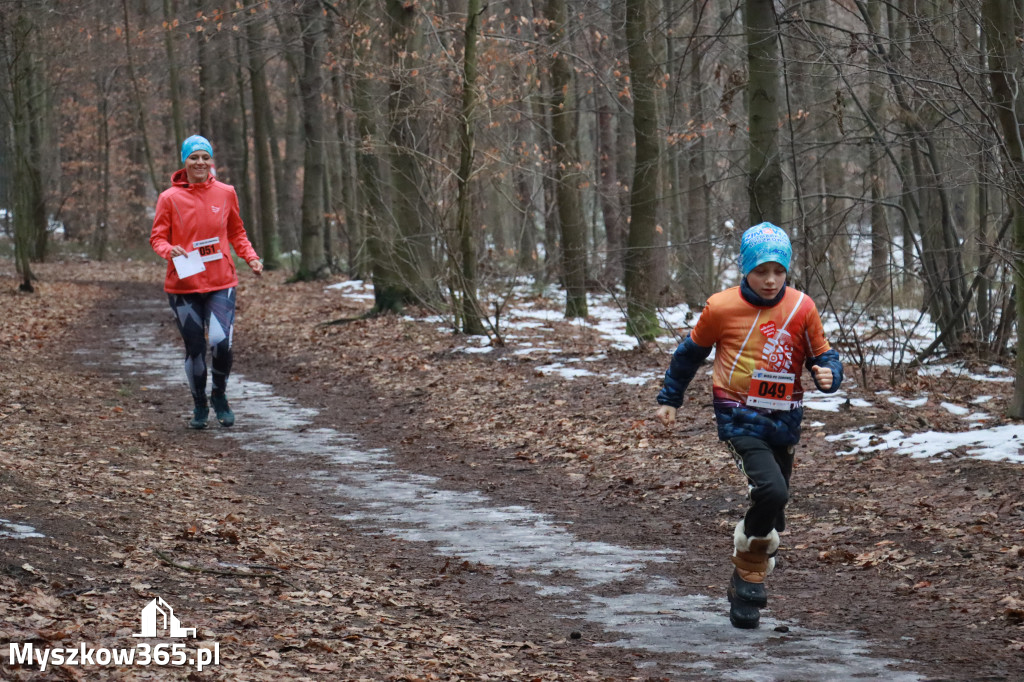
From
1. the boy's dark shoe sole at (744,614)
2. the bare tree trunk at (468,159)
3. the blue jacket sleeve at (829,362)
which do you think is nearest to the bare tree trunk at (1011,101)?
the blue jacket sleeve at (829,362)

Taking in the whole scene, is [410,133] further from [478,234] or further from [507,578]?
[507,578]

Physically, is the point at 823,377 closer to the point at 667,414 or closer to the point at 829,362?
the point at 829,362

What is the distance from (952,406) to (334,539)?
5888 mm

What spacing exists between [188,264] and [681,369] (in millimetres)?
5406

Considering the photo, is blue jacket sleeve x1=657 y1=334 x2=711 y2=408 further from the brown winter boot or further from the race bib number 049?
the brown winter boot

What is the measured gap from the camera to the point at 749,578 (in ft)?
16.6

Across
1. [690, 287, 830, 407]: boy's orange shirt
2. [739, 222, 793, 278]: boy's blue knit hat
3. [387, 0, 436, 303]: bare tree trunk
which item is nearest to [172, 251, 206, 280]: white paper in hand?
[690, 287, 830, 407]: boy's orange shirt

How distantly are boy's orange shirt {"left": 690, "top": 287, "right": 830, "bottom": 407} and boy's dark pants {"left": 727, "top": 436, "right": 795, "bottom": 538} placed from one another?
0.22 m

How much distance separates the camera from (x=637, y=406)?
1060cm

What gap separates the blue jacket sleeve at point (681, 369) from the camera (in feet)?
17.7

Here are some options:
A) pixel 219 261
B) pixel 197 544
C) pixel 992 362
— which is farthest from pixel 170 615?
pixel 992 362

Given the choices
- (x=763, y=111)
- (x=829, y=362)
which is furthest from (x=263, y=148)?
(x=829, y=362)

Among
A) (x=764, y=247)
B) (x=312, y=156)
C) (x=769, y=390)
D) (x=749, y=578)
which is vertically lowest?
(x=749, y=578)

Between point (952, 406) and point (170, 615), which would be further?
point (952, 406)
